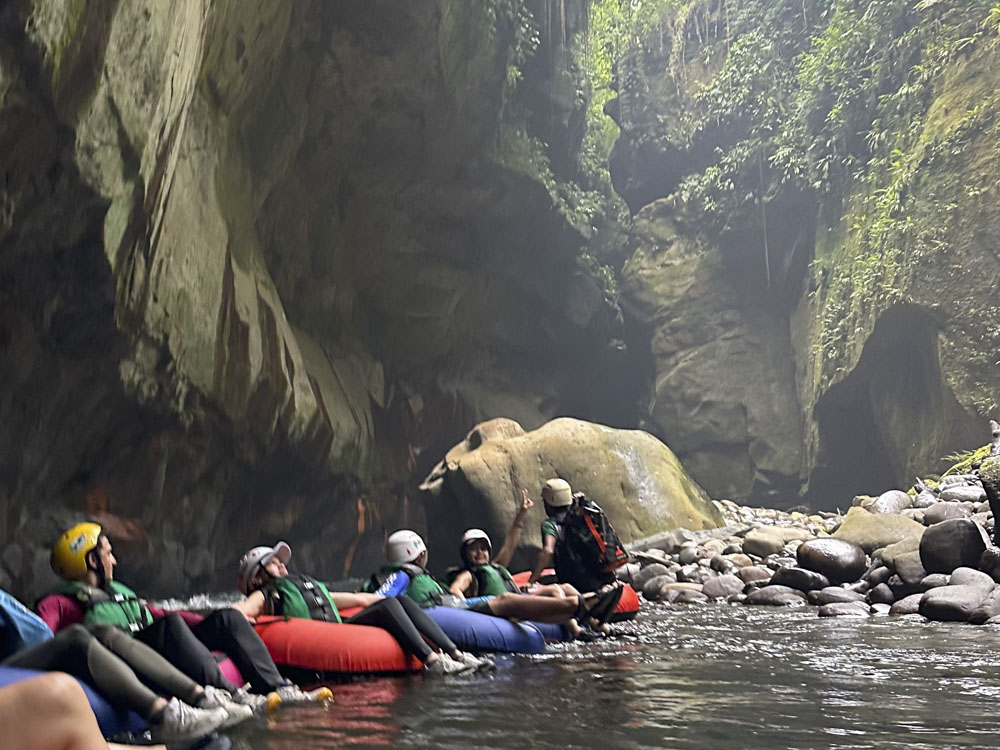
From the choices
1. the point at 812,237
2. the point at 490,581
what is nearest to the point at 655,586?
the point at 490,581

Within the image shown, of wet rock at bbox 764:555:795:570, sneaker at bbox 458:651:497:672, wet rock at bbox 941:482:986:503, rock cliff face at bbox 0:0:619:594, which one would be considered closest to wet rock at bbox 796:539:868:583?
wet rock at bbox 764:555:795:570

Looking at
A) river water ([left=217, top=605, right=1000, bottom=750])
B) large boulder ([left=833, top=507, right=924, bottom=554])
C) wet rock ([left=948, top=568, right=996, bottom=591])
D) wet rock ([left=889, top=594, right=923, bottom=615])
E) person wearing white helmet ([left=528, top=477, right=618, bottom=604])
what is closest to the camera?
river water ([left=217, top=605, right=1000, bottom=750])

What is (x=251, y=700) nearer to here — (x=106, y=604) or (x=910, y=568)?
(x=106, y=604)

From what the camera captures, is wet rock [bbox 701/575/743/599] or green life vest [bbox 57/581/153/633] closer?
green life vest [bbox 57/581/153/633]

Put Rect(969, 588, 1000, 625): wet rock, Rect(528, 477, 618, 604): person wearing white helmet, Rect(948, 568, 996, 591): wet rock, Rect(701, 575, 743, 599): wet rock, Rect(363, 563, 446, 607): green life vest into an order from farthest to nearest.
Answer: Rect(701, 575, 743, 599): wet rock < Rect(948, 568, 996, 591): wet rock < Rect(528, 477, 618, 604): person wearing white helmet < Rect(969, 588, 1000, 625): wet rock < Rect(363, 563, 446, 607): green life vest

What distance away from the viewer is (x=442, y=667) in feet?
16.4

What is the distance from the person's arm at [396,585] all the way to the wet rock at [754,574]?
5496mm

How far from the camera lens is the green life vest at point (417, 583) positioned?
19.6 ft

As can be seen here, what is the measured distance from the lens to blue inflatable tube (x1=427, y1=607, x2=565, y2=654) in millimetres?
5766

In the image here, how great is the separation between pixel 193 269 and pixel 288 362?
3.23 meters

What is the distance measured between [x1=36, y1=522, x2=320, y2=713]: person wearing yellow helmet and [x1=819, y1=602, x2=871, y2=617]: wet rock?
17.8ft

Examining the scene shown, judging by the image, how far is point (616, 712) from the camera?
12.6 ft

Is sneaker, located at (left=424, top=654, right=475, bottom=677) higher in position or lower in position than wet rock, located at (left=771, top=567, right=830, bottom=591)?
lower

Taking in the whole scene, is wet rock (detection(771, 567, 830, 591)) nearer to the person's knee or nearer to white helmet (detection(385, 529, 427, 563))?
white helmet (detection(385, 529, 427, 563))
